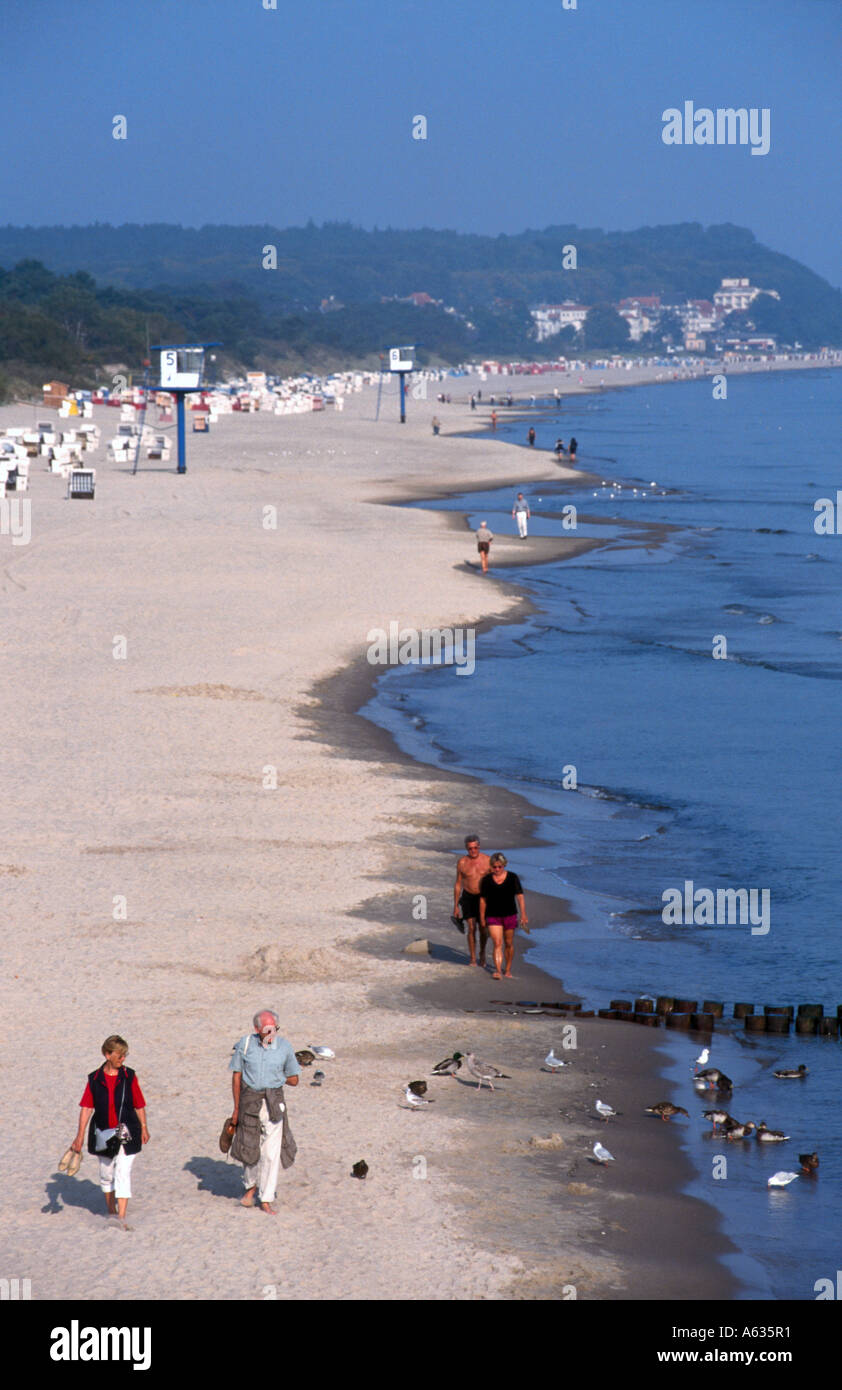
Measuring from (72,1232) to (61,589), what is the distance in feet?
91.8

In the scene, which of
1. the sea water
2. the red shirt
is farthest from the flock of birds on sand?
the red shirt

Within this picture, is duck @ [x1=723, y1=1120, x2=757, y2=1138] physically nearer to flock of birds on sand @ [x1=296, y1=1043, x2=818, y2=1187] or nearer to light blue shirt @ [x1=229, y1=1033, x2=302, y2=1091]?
flock of birds on sand @ [x1=296, y1=1043, x2=818, y2=1187]

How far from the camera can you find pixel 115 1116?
10.2 meters

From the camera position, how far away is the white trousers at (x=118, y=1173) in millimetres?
10273

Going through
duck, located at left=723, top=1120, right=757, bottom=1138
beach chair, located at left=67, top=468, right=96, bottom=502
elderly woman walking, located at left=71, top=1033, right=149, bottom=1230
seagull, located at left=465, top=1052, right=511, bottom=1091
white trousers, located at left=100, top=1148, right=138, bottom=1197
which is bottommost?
duck, located at left=723, top=1120, right=757, bottom=1138

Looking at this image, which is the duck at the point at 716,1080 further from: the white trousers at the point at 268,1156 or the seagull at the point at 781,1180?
the white trousers at the point at 268,1156

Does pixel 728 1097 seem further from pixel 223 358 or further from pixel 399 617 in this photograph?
pixel 223 358

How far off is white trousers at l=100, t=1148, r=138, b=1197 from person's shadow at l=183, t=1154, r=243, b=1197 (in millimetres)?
742

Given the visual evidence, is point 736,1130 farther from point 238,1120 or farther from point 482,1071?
point 238,1120

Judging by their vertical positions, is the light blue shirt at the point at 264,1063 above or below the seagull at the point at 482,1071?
above

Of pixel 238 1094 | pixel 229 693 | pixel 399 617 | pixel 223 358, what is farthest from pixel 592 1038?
pixel 223 358

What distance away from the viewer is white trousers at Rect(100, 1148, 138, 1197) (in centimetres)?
1027

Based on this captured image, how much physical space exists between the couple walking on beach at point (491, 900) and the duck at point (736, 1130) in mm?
3472

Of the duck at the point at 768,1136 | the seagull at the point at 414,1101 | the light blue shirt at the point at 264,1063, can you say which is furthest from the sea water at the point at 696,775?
the light blue shirt at the point at 264,1063
